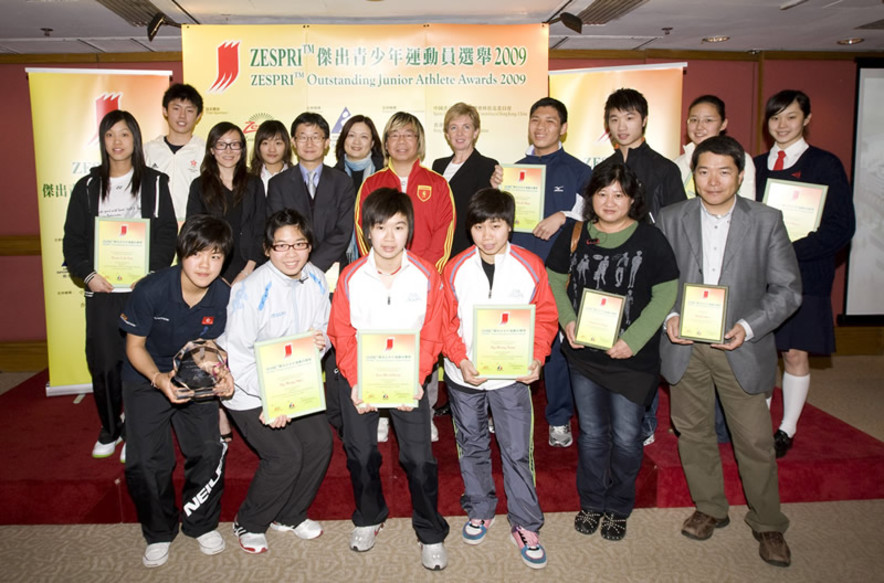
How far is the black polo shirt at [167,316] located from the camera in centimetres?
245

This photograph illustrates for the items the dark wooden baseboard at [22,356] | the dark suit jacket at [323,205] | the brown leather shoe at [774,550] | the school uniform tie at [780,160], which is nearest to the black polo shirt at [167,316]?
the dark suit jacket at [323,205]

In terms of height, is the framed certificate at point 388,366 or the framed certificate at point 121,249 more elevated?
the framed certificate at point 121,249

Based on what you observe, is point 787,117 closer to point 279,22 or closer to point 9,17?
point 279,22

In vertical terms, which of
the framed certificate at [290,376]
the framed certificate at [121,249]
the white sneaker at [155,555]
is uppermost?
the framed certificate at [121,249]

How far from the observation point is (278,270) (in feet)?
8.36

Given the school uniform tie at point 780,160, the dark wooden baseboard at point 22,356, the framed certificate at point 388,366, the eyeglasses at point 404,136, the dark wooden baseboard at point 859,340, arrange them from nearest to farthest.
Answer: the framed certificate at point 388,366 < the school uniform tie at point 780,160 < the eyeglasses at point 404,136 < the dark wooden baseboard at point 22,356 < the dark wooden baseboard at point 859,340

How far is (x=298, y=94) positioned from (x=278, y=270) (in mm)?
2443

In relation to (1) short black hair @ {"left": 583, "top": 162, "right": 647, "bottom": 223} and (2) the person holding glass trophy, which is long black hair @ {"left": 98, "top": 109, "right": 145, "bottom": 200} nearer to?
(2) the person holding glass trophy

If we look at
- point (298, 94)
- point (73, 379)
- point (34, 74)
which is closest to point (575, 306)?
point (298, 94)

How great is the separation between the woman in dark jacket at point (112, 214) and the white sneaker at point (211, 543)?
2.60 ft

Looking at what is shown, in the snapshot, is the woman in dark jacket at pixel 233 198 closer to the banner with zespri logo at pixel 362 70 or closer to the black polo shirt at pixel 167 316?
the black polo shirt at pixel 167 316

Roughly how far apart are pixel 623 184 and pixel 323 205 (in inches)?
63.4

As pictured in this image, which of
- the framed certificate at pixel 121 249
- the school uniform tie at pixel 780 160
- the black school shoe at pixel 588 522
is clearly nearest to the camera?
the black school shoe at pixel 588 522

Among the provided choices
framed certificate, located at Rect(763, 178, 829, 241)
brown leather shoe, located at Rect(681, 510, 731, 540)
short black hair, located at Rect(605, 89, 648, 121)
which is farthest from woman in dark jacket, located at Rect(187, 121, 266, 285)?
framed certificate, located at Rect(763, 178, 829, 241)
